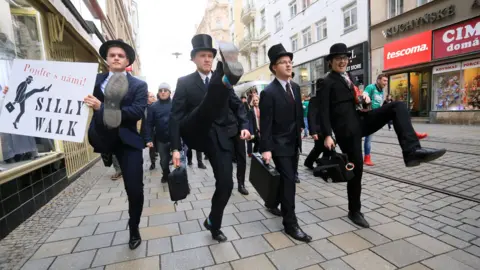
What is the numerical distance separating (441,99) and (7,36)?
16.9m

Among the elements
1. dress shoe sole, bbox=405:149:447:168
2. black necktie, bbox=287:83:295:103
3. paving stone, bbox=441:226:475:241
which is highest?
black necktie, bbox=287:83:295:103

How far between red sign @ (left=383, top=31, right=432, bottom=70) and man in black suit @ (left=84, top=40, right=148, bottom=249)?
1563 centimetres

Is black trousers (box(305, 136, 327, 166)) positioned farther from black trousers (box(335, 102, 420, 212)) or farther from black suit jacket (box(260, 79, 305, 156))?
black suit jacket (box(260, 79, 305, 156))

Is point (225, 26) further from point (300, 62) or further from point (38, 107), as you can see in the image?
point (38, 107)

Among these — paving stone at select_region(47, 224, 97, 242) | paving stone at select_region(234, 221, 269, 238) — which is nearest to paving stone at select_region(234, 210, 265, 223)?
paving stone at select_region(234, 221, 269, 238)

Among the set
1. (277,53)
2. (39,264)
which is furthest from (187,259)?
(277,53)

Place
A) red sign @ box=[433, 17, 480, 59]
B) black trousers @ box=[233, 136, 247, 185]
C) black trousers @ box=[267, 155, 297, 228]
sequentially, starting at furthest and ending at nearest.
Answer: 1. red sign @ box=[433, 17, 480, 59]
2. black trousers @ box=[233, 136, 247, 185]
3. black trousers @ box=[267, 155, 297, 228]

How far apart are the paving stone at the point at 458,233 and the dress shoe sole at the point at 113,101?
3.48 m

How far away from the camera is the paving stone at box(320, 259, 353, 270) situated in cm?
238

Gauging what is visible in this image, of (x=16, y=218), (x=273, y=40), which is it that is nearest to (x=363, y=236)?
(x=16, y=218)

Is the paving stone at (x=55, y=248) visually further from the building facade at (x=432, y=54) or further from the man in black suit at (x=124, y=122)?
the building facade at (x=432, y=54)

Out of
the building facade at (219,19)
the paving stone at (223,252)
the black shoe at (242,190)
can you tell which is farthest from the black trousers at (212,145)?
the building facade at (219,19)

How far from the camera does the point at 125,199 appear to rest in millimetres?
4641

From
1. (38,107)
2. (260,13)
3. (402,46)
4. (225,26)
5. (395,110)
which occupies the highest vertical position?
(225,26)
